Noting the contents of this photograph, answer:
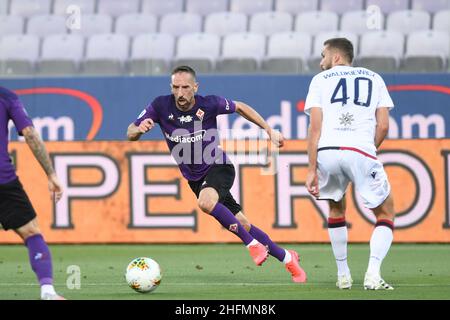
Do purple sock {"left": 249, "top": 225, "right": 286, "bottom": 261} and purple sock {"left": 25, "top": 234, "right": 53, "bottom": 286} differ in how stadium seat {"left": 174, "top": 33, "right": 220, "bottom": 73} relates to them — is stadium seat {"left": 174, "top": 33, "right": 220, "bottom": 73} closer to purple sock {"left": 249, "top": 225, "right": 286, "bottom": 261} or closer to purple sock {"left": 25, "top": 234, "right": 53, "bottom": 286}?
purple sock {"left": 249, "top": 225, "right": 286, "bottom": 261}

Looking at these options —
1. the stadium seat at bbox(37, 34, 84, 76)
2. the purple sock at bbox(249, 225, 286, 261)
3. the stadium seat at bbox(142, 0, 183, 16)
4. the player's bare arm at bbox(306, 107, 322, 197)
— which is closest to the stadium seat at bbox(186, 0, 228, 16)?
the stadium seat at bbox(142, 0, 183, 16)

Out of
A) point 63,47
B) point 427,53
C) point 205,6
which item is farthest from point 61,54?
point 427,53

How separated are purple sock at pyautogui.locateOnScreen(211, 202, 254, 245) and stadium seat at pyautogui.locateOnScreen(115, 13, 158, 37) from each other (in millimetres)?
7700

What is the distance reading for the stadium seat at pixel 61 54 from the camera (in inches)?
628

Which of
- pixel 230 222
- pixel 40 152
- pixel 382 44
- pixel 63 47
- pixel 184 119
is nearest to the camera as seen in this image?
pixel 40 152

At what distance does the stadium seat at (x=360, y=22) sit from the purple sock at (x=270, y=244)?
6.69 m

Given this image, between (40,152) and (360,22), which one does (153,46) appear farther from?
(40,152)

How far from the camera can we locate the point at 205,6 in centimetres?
1706

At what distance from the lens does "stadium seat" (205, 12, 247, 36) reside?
54.4ft

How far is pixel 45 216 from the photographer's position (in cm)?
1427

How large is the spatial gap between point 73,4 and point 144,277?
9241mm

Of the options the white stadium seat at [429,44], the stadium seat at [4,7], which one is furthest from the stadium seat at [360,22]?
the stadium seat at [4,7]

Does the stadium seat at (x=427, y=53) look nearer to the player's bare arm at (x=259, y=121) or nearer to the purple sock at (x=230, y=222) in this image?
the player's bare arm at (x=259, y=121)
